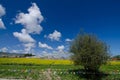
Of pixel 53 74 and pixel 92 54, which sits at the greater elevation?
pixel 92 54

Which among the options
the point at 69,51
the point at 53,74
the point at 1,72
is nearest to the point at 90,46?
the point at 69,51

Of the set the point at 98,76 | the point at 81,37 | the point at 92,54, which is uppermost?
the point at 81,37

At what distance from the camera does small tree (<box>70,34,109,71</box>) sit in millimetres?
35469

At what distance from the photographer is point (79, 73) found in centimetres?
3728

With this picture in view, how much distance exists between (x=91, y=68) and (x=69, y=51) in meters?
4.19

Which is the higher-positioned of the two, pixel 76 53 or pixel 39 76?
pixel 76 53

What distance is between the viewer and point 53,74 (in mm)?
36125

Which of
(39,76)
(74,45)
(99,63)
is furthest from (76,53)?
(39,76)

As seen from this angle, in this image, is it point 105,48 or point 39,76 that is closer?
point 39,76

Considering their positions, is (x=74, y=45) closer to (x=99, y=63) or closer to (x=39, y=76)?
(x=99, y=63)

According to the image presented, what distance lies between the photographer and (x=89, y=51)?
3556 cm

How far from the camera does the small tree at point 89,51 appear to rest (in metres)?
35.5

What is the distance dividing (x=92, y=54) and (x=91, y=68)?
2647mm

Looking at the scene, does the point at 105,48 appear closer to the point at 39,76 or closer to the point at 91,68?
the point at 91,68
